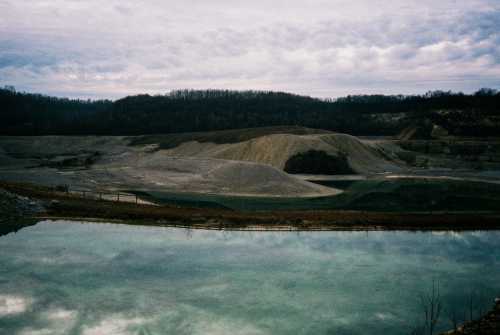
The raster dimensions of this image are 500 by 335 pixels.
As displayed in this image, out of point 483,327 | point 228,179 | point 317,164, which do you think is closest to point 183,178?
point 228,179

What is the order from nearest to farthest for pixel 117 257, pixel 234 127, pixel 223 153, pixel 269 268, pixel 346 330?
pixel 346 330 → pixel 269 268 → pixel 117 257 → pixel 223 153 → pixel 234 127

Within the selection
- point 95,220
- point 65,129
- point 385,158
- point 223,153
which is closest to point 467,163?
point 385,158

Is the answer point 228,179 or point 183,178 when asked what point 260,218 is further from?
point 183,178

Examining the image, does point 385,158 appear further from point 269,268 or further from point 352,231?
point 269,268

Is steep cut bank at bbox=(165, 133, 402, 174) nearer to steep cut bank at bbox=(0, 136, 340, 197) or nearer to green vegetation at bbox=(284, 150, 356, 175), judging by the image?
green vegetation at bbox=(284, 150, 356, 175)

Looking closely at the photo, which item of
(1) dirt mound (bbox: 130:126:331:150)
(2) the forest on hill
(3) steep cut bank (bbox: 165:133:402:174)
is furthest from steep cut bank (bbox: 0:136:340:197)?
(2) the forest on hill

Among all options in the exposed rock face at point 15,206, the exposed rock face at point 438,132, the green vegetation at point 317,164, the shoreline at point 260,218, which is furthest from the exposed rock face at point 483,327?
the exposed rock face at point 438,132
